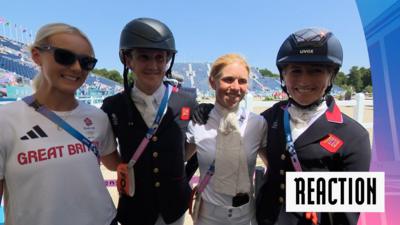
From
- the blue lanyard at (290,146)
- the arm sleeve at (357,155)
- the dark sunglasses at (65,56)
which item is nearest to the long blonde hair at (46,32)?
the dark sunglasses at (65,56)

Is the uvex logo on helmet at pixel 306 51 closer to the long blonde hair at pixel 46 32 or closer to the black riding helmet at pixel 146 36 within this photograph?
the black riding helmet at pixel 146 36

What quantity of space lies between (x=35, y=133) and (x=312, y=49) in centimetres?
174

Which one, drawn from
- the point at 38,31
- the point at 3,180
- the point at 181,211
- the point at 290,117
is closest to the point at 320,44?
the point at 290,117

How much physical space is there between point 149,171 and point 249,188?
2.48ft

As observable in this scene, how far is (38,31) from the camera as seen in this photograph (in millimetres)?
1732

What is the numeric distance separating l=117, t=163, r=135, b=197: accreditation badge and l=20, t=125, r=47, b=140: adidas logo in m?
0.73

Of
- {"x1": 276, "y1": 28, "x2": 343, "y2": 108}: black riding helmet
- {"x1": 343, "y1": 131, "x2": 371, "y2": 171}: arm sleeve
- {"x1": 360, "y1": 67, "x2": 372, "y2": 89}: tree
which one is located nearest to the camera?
{"x1": 343, "y1": 131, "x2": 371, "y2": 171}: arm sleeve

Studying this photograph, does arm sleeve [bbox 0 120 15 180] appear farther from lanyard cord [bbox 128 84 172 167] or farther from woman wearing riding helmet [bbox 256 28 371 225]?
woman wearing riding helmet [bbox 256 28 371 225]

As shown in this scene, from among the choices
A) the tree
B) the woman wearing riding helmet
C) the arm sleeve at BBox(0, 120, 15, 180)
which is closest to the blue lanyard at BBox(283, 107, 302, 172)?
the woman wearing riding helmet

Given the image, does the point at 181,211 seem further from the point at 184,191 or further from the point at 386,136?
the point at 386,136

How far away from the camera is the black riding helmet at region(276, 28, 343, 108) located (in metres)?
1.93

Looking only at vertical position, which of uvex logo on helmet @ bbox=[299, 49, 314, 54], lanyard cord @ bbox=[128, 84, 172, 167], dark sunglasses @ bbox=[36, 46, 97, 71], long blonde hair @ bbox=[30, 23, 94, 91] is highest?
long blonde hair @ bbox=[30, 23, 94, 91]

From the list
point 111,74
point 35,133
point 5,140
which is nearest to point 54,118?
point 35,133

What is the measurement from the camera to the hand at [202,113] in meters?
2.30
